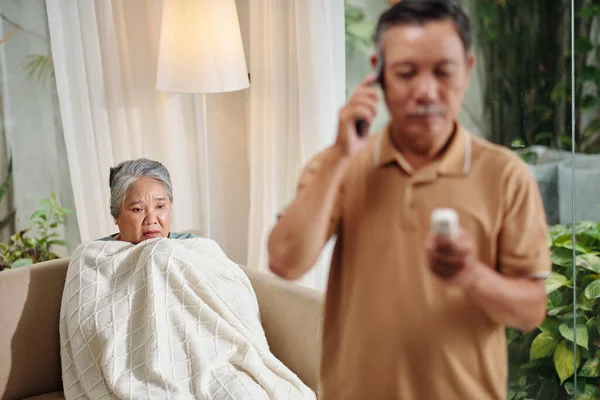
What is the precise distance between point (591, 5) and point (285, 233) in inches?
22.7

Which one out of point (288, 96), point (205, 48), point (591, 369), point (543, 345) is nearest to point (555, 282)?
point (543, 345)

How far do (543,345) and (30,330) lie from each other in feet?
5.44

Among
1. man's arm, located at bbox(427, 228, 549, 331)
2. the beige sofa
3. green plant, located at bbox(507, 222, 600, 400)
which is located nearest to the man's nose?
man's arm, located at bbox(427, 228, 549, 331)

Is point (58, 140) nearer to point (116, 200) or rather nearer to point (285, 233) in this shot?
point (116, 200)

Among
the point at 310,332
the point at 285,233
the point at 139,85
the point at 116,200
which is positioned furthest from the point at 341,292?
the point at 139,85

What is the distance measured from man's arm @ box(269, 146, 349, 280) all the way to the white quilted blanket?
4.53 ft

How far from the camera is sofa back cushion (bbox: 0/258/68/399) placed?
2.26 metres

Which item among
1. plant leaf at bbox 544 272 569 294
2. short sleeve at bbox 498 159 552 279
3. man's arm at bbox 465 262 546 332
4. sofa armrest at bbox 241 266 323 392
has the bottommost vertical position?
sofa armrest at bbox 241 266 323 392

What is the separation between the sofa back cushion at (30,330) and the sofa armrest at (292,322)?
22.7 inches

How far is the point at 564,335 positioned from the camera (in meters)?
1.20

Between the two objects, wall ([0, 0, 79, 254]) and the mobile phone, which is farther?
wall ([0, 0, 79, 254])

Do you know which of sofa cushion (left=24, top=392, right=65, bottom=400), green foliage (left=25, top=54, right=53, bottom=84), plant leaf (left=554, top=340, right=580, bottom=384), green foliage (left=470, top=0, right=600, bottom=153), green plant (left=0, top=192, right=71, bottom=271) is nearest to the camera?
green foliage (left=470, top=0, right=600, bottom=153)

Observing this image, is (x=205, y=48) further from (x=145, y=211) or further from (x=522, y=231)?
(x=522, y=231)

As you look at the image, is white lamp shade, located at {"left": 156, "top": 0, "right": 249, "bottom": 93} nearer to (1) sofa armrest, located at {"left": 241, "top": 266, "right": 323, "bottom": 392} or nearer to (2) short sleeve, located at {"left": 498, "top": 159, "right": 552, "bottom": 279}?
(1) sofa armrest, located at {"left": 241, "top": 266, "right": 323, "bottom": 392}
